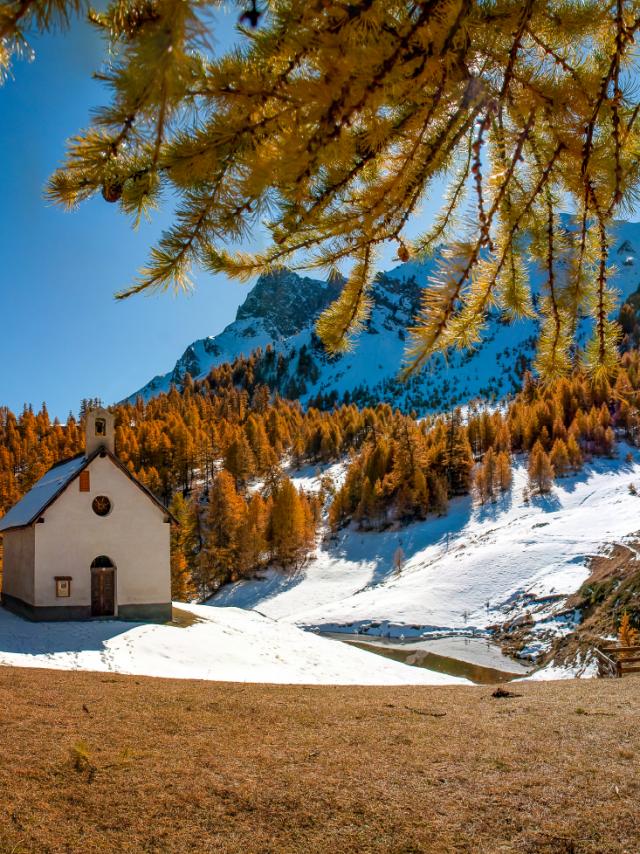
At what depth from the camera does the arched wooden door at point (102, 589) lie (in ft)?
65.5

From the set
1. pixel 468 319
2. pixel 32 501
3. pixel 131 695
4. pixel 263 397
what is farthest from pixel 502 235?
pixel 263 397

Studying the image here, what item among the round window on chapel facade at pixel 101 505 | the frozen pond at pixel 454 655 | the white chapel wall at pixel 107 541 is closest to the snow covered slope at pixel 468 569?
the frozen pond at pixel 454 655

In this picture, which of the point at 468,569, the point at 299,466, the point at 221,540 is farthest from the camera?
the point at 299,466

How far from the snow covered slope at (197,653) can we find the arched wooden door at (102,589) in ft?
2.81

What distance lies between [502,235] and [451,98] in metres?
0.83

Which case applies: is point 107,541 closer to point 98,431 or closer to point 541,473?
point 98,431

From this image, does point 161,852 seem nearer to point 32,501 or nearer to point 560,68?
point 560,68

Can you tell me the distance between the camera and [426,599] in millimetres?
44250

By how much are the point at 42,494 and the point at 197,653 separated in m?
8.99

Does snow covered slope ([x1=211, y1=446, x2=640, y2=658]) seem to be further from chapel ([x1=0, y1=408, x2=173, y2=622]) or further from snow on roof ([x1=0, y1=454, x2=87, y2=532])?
snow on roof ([x1=0, y1=454, x2=87, y2=532])

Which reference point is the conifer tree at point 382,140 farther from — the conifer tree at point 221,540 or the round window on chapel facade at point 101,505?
the conifer tree at point 221,540

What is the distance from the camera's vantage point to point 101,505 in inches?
818

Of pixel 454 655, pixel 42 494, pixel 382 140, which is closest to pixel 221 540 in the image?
pixel 454 655

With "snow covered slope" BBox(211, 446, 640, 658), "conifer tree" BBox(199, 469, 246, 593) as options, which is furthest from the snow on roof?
"conifer tree" BBox(199, 469, 246, 593)
